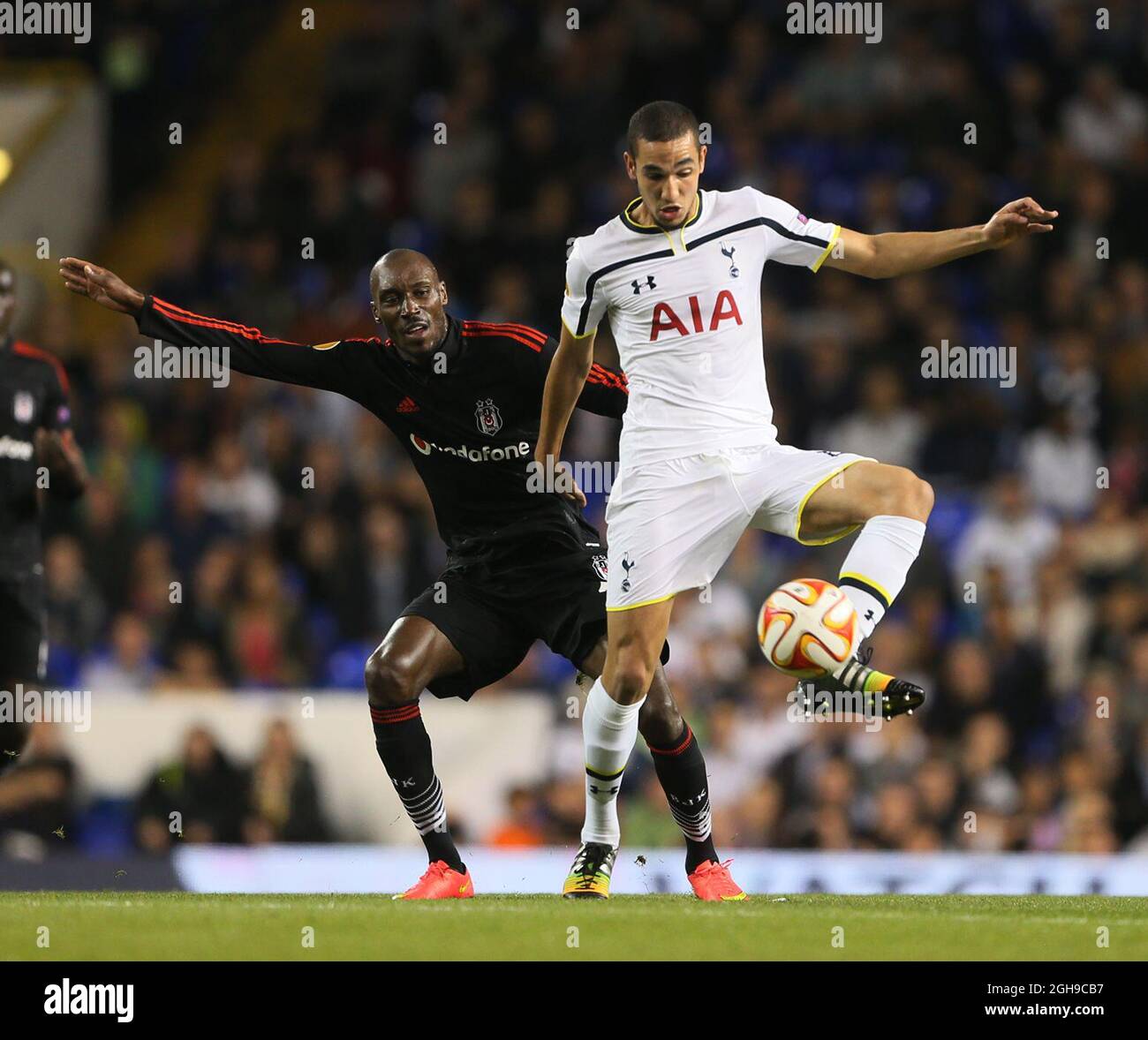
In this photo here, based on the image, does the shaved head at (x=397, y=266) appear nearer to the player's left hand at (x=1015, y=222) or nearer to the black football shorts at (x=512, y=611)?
the black football shorts at (x=512, y=611)

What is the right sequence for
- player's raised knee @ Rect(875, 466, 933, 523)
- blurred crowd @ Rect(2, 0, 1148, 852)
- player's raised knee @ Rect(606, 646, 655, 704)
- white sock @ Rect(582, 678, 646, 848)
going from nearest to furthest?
1. player's raised knee @ Rect(875, 466, 933, 523)
2. player's raised knee @ Rect(606, 646, 655, 704)
3. white sock @ Rect(582, 678, 646, 848)
4. blurred crowd @ Rect(2, 0, 1148, 852)

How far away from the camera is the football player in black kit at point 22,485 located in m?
8.79

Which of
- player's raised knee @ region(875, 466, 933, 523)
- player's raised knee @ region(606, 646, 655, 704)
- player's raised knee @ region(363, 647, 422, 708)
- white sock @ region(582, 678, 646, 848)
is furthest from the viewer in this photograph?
player's raised knee @ region(363, 647, 422, 708)

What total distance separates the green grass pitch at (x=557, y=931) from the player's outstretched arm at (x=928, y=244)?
2.32 m

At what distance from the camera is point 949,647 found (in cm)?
1221

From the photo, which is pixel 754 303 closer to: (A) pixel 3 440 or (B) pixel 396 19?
(A) pixel 3 440

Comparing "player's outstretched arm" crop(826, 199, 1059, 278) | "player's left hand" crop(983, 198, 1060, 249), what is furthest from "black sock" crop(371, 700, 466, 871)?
"player's left hand" crop(983, 198, 1060, 249)

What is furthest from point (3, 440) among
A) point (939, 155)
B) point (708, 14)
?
point (708, 14)

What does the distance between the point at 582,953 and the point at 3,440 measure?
417 cm

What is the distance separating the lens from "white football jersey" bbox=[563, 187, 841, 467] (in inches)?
279

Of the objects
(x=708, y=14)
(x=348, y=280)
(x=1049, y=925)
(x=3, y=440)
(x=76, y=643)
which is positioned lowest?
(x=1049, y=925)

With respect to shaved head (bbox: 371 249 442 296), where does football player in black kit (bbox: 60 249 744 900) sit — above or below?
below

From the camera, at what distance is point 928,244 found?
704 centimetres

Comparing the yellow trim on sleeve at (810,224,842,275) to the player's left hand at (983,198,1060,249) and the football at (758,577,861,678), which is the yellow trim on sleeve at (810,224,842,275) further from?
the football at (758,577,861,678)
